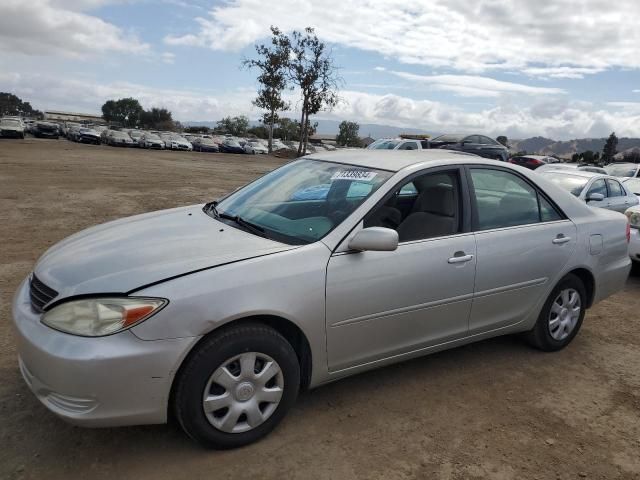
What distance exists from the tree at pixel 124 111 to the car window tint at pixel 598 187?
105 m

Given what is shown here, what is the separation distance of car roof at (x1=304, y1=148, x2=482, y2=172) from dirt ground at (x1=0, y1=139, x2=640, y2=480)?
1.49 m

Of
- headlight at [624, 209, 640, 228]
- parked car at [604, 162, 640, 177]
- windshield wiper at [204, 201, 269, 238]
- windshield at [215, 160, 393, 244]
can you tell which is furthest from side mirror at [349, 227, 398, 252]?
parked car at [604, 162, 640, 177]

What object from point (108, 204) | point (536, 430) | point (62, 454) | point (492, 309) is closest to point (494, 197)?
point (492, 309)

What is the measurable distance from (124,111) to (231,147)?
72.0 m

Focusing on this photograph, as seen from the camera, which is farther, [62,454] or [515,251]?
[515,251]

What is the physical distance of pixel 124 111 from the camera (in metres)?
110

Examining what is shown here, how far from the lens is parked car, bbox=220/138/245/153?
48.0 metres

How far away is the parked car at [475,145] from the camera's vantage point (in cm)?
1783

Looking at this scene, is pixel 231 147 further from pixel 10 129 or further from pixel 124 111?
pixel 124 111

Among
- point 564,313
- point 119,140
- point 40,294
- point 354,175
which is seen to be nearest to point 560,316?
point 564,313

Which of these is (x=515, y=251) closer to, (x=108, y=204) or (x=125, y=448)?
(x=125, y=448)

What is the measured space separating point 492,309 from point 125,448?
2538 mm

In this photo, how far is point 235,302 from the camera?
8.76 feet

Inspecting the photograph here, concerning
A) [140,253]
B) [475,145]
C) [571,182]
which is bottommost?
[140,253]
